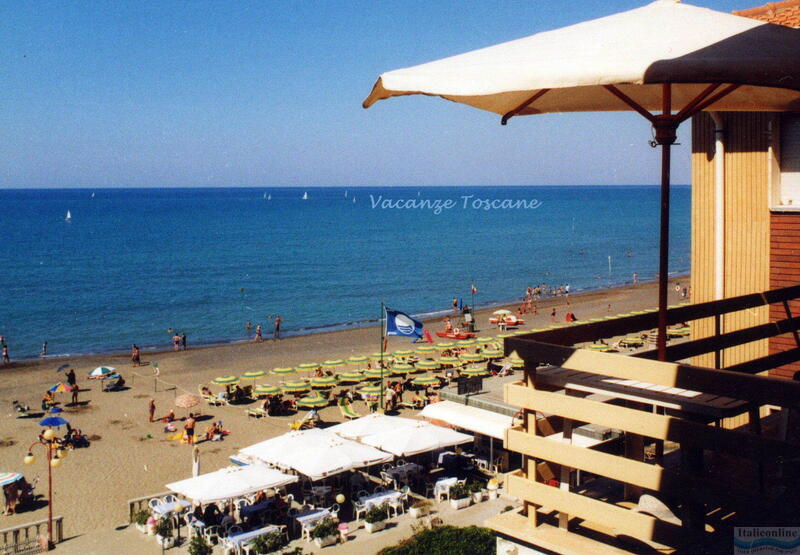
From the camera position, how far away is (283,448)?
16.3m

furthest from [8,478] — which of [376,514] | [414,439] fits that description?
[414,439]

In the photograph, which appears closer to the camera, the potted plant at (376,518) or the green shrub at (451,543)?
the green shrub at (451,543)

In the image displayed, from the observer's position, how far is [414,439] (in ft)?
54.8

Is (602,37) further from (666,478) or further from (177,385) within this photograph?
(177,385)

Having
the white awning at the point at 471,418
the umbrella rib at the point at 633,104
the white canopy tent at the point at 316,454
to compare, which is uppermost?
the umbrella rib at the point at 633,104

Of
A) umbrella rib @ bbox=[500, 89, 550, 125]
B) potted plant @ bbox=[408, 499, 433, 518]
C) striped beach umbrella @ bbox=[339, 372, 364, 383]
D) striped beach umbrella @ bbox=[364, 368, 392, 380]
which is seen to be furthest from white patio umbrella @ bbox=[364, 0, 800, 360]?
striped beach umbrella @ bbox=[339, 372, 364, 383]

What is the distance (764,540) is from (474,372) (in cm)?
2411

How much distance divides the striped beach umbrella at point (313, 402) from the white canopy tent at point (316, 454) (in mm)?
6825

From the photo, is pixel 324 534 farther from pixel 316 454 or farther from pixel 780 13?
pixel 780 13

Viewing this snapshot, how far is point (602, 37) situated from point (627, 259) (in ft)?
304

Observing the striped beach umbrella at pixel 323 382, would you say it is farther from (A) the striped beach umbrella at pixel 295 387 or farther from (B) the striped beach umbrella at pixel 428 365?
(B) the striped beach umbrella at pixel 428 365

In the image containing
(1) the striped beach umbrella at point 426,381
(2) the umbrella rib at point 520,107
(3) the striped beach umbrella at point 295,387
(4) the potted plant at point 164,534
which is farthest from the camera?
(3) the striped beach umbrella at point 295,387

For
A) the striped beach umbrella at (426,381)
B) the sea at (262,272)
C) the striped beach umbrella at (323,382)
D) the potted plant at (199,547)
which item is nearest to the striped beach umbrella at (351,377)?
the striped beach umbrella at (323,382)

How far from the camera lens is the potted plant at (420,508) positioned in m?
15.2
